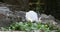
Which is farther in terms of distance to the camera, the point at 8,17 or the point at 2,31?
the point at 8,17

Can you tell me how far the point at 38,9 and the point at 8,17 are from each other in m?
3.21

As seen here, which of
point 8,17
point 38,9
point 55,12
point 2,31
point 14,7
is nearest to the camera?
point 2,31

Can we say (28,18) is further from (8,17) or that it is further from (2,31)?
(2,31)

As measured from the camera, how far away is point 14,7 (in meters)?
8.30

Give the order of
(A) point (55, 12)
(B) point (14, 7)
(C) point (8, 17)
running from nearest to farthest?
(C) point (8, 17), (B) point (14, 7), (A) point (55, 12)

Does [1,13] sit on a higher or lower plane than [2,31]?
higher

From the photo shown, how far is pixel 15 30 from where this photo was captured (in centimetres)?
469

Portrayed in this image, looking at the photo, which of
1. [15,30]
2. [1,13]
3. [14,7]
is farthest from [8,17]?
[14,7]

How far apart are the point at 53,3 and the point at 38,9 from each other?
1059 mm

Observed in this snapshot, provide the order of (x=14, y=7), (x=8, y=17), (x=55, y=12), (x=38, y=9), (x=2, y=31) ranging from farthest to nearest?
(x=55, y=12) → (x=38, y=9) → (x=14, y=7) → (x=8, y=17) → (x=2, y=31)

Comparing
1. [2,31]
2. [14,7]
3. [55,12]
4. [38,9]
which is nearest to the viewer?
[2,31]

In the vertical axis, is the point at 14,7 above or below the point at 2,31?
above

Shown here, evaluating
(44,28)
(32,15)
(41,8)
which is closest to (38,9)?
(41,8)

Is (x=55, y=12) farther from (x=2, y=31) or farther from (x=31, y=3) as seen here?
(x=2, y=31)
